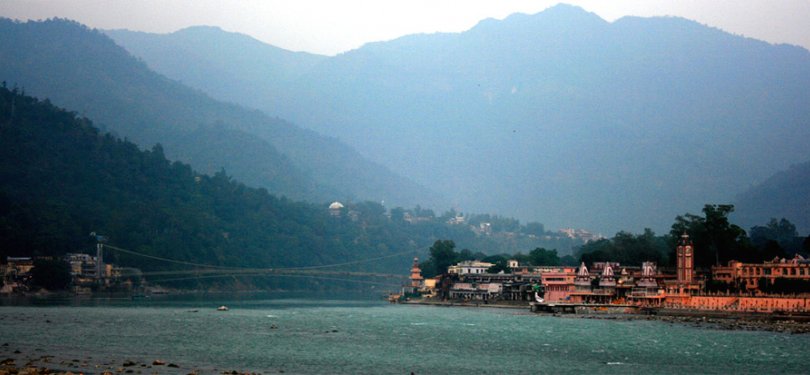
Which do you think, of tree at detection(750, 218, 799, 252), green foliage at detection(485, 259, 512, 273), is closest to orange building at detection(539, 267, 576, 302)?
green foliage at detection(485, 259, 512, 273)

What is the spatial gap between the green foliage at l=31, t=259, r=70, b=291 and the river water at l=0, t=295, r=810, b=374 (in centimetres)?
3869

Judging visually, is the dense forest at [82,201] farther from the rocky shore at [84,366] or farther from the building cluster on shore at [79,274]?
the rocky shore at [84,366]

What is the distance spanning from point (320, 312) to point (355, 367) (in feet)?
168

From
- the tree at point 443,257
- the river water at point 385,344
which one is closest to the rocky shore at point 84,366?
the river water at point 385,344

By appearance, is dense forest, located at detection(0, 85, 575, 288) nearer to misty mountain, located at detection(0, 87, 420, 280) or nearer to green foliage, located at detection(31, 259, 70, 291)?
misty mountain, located at detection(0, 87, 420, 280)

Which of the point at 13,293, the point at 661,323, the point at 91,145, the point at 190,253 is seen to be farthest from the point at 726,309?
the point at 91,145

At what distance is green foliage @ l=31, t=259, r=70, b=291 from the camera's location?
131750 millimetres

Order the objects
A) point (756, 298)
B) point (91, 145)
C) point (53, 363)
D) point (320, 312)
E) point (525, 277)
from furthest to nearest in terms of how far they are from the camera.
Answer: point (91, 145) → point (525, 277) → point (320, 312) → point (756, 298) → point (53, 363)

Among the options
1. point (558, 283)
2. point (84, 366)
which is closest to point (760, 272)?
point (558, 283)

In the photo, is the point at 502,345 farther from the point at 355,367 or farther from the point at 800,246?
the point at 800,246

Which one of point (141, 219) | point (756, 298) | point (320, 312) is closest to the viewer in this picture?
point (756, 298)

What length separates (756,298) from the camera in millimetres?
93562

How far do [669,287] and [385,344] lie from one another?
141ft

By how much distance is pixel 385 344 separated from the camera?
66.8 meters
